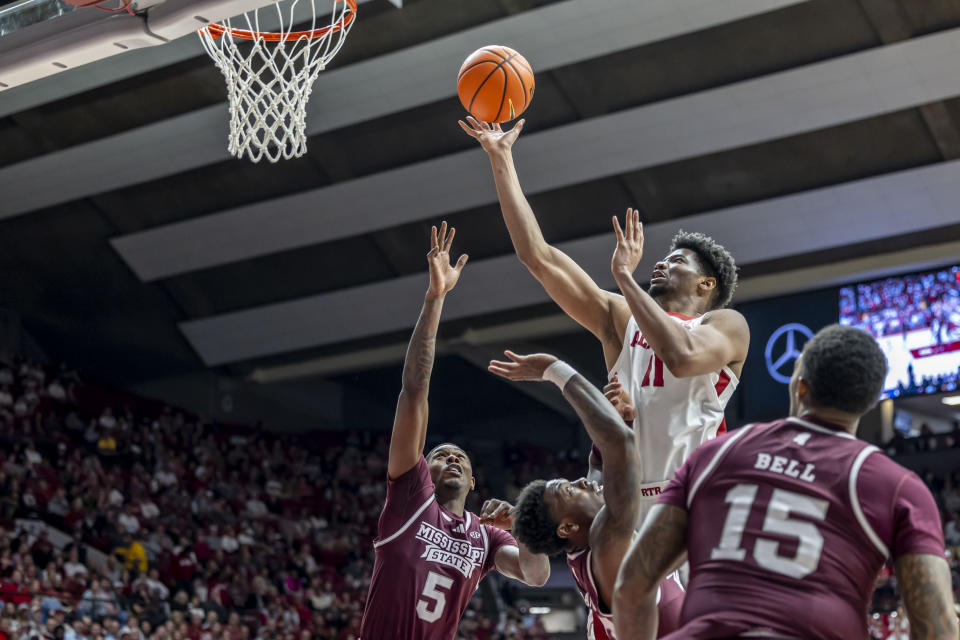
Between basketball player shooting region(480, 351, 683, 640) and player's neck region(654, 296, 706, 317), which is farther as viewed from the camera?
player's neck region(654, 296, 706, 317)

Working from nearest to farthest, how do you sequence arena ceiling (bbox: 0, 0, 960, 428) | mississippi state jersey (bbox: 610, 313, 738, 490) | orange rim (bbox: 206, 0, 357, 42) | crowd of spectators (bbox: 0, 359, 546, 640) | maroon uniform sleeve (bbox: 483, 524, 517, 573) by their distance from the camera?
mississippi state jersey (bbox: 610, 313, 738, 490)
maroon uniform sleeve (bbox: 483, 524, 517, 573)
orange rim (bbox: 206, 0, 357, 42)
crowd of spectators (bbox: 0, 359, 546, 640)
arena ceiling (bbox: 0, 0, 960, 428)

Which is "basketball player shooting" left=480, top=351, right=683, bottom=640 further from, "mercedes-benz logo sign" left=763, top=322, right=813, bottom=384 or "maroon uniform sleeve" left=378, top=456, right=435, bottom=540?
"mercedes-benz logo sign" left=763, top=322, right=813, bottom=384

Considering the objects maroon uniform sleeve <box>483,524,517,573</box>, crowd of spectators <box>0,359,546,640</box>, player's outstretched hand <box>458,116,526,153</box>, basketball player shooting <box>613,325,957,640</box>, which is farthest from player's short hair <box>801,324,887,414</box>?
crowd of spectators <box>0,359,546,640</box>

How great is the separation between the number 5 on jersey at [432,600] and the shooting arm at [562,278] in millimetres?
1283

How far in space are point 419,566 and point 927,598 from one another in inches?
112

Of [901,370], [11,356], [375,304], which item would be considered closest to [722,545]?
[901,370]

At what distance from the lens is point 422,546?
502 cm

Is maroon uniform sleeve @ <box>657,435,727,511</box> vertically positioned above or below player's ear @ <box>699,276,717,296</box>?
below

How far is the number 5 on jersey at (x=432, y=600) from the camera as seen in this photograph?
4926mm

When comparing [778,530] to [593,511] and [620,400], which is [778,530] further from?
[620,400]

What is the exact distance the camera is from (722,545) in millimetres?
2553

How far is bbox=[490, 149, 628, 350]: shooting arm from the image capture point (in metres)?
4.57

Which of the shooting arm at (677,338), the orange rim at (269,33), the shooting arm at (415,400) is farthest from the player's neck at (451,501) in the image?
the orange rim at (269,33)

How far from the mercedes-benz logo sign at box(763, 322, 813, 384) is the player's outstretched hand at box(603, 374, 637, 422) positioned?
1481 centimetres
